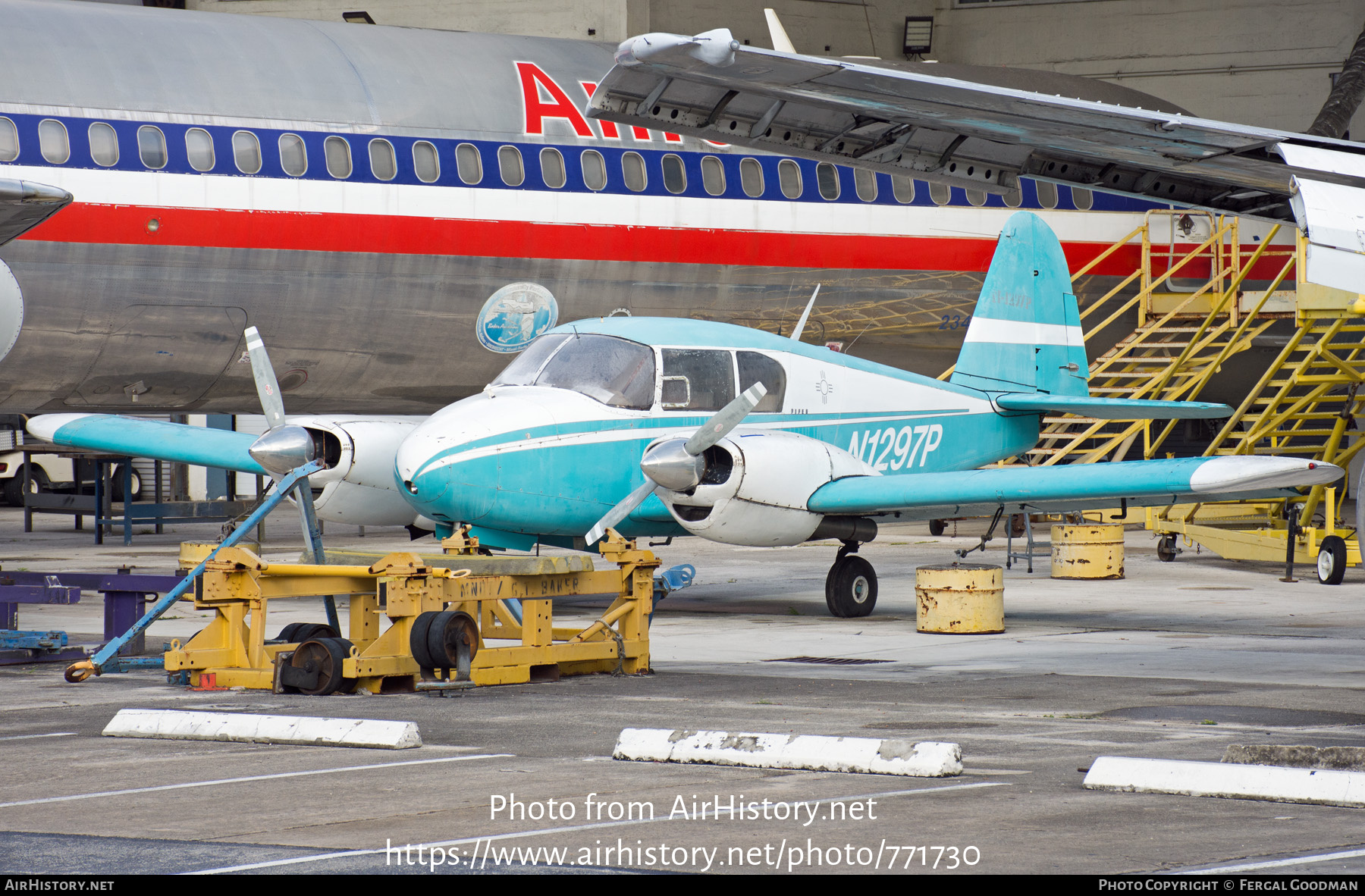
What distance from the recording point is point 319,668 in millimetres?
10086

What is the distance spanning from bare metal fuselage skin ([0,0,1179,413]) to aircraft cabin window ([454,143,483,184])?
4cm

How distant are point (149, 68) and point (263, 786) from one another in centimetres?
1294

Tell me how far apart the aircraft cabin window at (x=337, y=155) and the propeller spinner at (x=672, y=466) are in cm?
765

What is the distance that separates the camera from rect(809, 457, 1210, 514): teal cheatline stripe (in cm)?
1374

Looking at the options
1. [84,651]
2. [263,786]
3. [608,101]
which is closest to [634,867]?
[263,786]

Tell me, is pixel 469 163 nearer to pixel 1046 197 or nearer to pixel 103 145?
pixel 103 145

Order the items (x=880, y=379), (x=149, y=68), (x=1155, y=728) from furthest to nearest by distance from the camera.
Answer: (x=149, y=68) → (x=880, y=379) → (x=1155, y=728)

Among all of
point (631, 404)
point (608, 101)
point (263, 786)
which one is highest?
point (608, 101)

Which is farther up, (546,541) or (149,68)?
(149,68)

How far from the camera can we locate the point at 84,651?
12195 mm

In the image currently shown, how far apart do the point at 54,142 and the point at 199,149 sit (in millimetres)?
1522

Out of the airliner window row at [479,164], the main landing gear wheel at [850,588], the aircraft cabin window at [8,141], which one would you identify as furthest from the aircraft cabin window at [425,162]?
the main landing gear wheel at [850,588]

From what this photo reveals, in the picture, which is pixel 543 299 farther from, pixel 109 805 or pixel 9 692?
pixel 109 805
